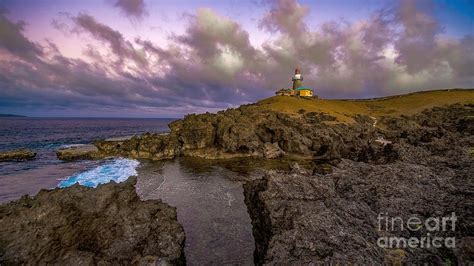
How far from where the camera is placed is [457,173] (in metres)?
17.1

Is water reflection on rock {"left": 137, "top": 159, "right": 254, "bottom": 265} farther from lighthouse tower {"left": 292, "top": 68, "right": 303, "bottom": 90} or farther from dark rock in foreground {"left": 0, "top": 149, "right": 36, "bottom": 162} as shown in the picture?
lighthouse tower {"left": 292, "top": 68, "right": 303, "bottom": 90}

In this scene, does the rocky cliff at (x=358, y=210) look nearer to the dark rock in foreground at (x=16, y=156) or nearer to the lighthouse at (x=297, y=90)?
the dark rock in foreground at (x=16, y=156)

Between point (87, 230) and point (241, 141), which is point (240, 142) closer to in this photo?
point (241, 141)

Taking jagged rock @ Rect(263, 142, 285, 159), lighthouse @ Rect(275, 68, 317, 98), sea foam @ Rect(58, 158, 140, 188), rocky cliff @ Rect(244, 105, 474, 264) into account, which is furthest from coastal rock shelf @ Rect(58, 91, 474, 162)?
lighthouse @ Rect(275, 68, 317, 98)

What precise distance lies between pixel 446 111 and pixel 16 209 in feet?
370

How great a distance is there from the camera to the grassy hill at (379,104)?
98.2m

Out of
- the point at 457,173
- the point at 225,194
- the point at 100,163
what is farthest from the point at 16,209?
the point at 100,163

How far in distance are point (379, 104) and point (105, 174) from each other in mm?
124778

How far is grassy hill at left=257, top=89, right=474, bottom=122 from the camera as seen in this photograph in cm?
9819

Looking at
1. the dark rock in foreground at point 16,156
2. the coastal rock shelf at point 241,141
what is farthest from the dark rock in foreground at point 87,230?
the dark rock in foreground at point 16,156

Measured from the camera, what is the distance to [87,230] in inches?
488

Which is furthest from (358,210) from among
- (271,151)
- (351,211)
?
(271,151)

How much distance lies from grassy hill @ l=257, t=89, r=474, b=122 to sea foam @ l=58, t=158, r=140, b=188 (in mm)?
59617

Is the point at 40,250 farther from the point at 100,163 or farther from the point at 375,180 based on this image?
the point at 100,163
